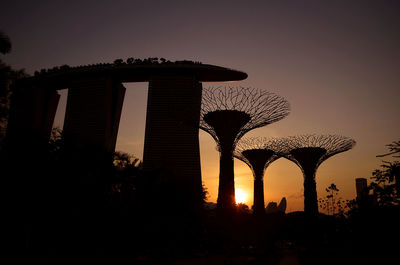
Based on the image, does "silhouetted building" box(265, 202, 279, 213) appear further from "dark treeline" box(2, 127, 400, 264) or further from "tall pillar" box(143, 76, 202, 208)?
"dark treeline" box(2, 127, 400, 264)

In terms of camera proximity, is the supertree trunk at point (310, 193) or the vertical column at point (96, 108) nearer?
the supertree trunk at point (310, 193)

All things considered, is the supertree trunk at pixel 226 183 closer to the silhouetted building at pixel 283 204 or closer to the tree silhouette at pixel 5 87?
the tree silhouette at pixel 5 87

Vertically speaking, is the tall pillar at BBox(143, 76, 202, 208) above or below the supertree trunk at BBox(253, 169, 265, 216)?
above

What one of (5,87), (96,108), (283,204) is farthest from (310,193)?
(283,204)

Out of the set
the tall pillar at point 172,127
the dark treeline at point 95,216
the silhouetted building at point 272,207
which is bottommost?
the dark treeline at point 95,216

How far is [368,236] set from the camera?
31.8ft

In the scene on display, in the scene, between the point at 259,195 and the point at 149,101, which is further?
the point at 149,101

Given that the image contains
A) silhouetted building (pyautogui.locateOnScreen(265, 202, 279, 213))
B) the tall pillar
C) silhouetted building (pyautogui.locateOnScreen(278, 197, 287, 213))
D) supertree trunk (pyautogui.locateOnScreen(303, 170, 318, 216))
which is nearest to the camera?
supertree trunk (pyautogui.locateOnScreen(303, 170, 318, 216))

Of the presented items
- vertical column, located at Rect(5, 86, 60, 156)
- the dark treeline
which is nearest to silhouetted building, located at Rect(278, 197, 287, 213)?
vertical column, located at Rect(5, 86, 60, 156)

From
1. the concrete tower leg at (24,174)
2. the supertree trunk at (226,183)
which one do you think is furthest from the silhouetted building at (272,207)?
the concrete tower leg at (24,174)

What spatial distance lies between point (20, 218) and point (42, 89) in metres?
94.2

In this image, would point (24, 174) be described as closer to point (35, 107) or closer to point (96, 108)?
point (96, 108)

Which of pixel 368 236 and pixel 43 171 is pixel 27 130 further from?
pixel 368 236

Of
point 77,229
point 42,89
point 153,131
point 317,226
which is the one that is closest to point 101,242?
point 77,229
